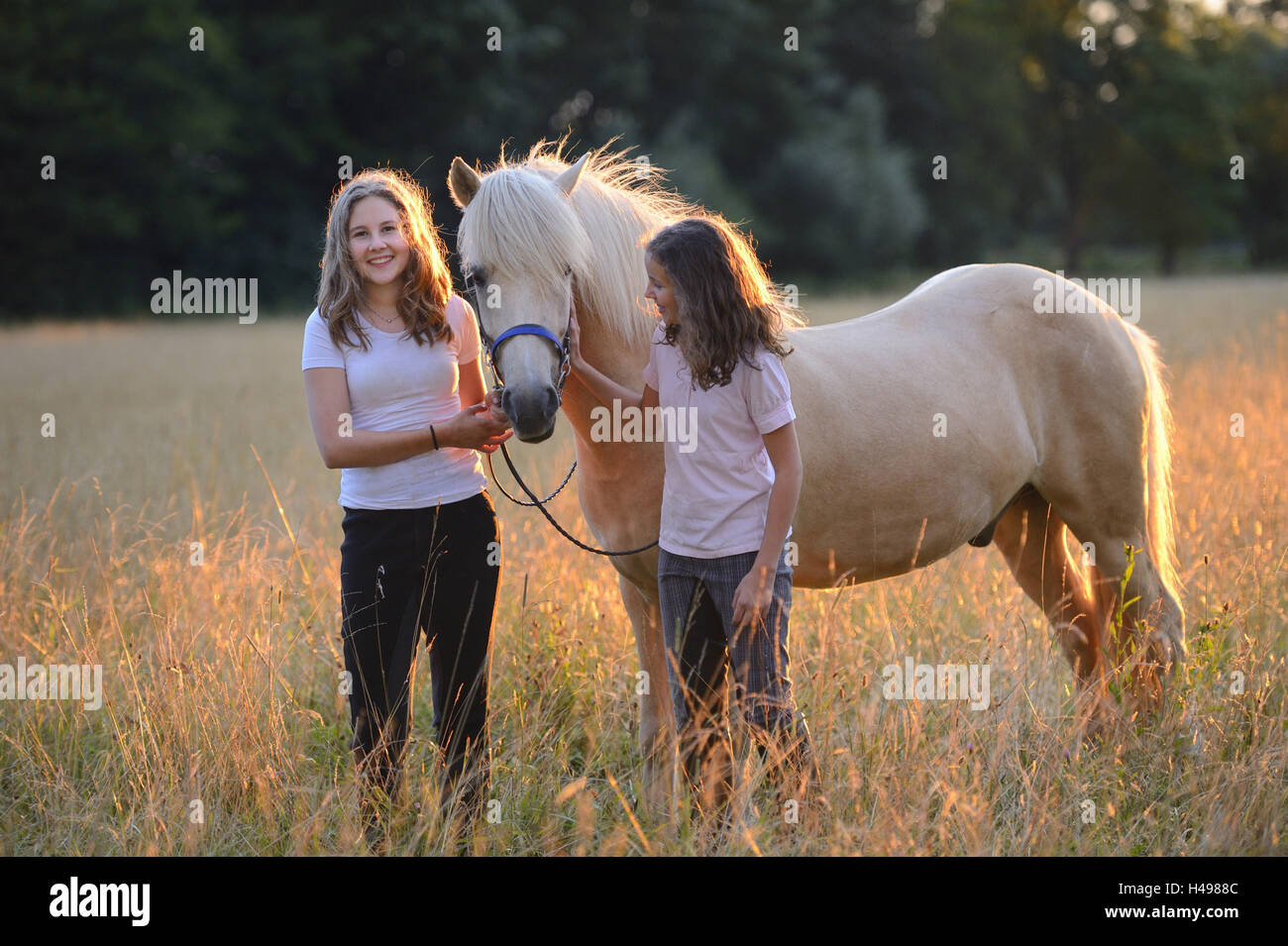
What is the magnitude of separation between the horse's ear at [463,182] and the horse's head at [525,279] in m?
0.07

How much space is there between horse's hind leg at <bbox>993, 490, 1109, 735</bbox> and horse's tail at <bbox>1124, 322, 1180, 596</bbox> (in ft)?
0.95

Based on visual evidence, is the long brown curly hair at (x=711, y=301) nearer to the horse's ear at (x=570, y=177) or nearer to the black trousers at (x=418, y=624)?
the horse's ear at (x=570, y=177)

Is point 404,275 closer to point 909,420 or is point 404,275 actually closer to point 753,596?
point 753,596

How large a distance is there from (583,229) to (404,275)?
549 mm

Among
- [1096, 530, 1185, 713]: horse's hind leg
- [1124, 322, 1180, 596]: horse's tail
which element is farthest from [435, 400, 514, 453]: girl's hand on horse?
[1124, 322, 1180, 596]: horse's tail

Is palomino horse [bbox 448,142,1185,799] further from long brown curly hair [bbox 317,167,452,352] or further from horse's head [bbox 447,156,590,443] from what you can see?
long brown curly hair [bbox 317,167,452,352]

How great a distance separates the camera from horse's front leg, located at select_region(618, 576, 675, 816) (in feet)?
10.4

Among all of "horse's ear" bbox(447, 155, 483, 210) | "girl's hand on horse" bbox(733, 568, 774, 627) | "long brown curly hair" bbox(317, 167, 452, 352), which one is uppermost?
"horse's ear" bbox(447, 155, 483, 210)

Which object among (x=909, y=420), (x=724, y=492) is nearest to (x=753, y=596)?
(x=724, y=492)

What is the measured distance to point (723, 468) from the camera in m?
2.64

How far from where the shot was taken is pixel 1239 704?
333 cm

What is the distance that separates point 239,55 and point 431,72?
5.51 m

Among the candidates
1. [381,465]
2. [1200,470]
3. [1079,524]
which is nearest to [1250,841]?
[1079,524]
